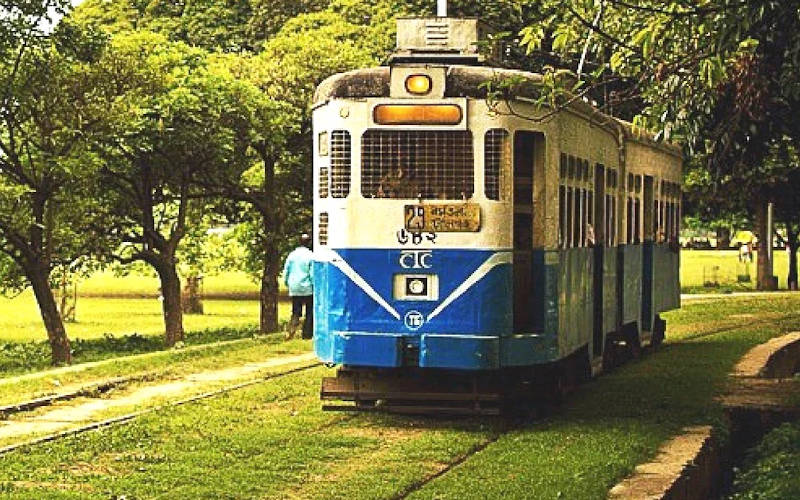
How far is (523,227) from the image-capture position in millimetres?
14641

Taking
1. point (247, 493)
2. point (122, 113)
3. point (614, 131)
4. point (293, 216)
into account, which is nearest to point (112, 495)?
point (247, 493)

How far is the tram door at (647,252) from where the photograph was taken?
2136 centimetres

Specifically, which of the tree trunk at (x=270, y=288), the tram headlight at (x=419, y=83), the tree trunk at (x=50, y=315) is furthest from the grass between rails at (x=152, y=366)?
the tree trunk at (x=270, y=288)

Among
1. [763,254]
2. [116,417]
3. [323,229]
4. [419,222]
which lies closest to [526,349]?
[419,222]

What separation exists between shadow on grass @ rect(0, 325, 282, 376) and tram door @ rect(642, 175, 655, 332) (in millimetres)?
10084

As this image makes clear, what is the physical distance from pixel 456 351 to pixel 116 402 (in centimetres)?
396

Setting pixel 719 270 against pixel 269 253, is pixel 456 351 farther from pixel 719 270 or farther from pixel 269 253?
pixel 719 270

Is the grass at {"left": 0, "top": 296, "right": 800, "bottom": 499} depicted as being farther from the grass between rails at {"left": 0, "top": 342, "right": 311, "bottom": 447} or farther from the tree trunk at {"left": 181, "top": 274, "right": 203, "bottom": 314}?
the tree trunk at {"left": 181, "top": 274, "right": 203, "bottom": 314}

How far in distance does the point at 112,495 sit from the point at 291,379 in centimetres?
740

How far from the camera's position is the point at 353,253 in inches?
559

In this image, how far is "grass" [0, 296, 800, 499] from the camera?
1103cm

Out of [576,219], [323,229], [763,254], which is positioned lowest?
[763,254]

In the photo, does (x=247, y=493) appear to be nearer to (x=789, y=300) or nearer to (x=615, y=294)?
(x=615, y=294)

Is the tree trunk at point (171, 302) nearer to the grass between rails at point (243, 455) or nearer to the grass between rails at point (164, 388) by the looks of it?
the grass between rails at point (164, 388)
